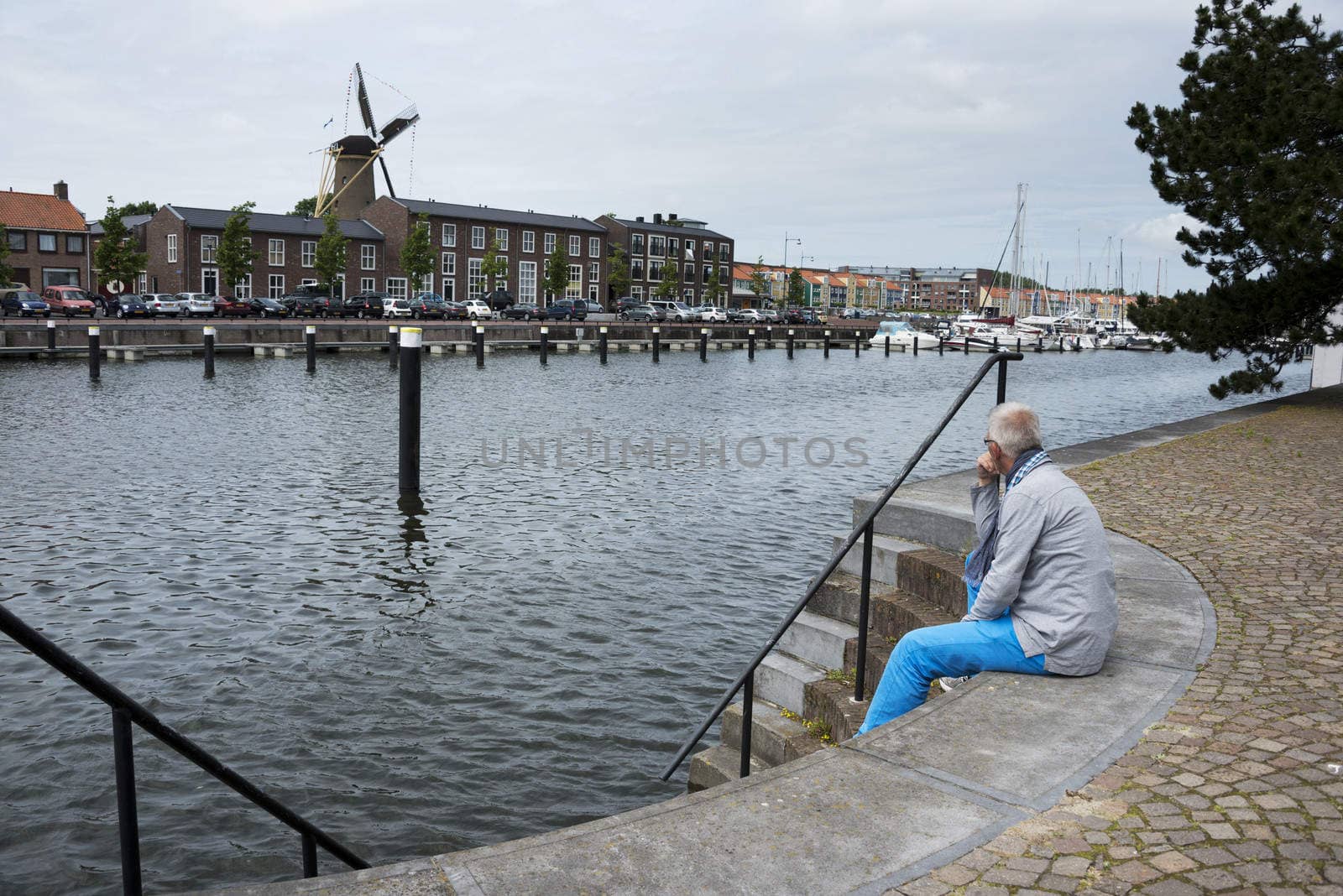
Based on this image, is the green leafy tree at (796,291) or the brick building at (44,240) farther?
the green leafy tree at (796,291)

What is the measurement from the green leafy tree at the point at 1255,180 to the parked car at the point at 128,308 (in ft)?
166

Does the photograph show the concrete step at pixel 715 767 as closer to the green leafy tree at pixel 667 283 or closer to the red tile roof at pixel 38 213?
the red tile roof at pixel 38 213

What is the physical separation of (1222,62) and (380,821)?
20.6m

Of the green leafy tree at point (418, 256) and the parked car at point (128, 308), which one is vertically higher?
the green leafy tree at point (418, 256)

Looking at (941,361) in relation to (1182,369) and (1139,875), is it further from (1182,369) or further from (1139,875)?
(1139,875)

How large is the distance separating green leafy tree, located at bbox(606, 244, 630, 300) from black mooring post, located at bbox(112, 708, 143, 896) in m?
101

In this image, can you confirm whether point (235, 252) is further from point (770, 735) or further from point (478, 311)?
point (770, 735)

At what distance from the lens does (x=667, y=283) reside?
104625 millimetres

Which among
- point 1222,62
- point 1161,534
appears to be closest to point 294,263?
point 1222,62

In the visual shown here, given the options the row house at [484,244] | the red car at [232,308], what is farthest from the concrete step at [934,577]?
the row house at [484,244]

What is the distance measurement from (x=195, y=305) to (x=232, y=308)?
234 cm

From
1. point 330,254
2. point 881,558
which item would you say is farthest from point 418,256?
point 881,558

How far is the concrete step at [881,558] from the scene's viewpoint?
24.5 feet

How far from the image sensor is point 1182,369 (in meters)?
66.1
